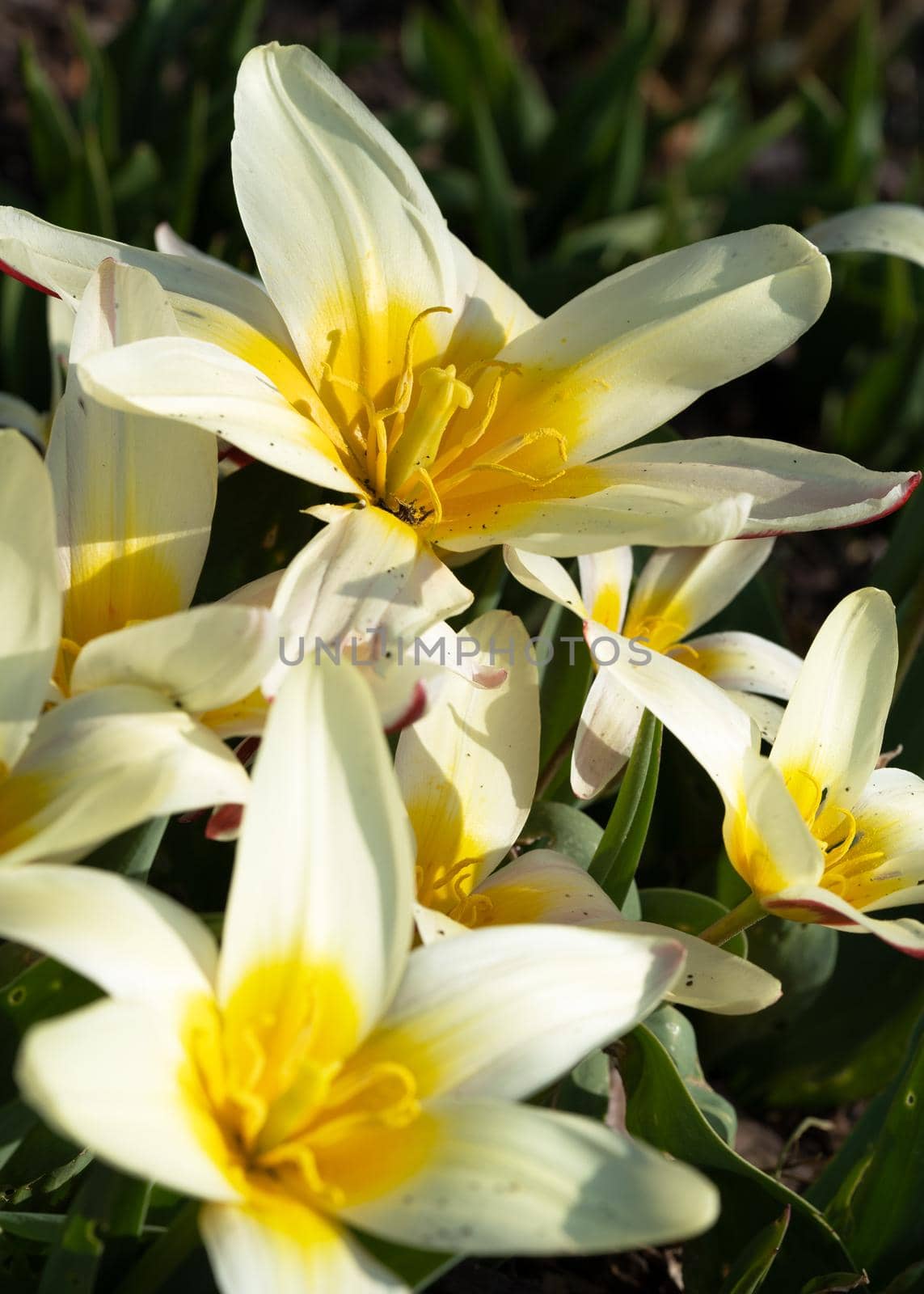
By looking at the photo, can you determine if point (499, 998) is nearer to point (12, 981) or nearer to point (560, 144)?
point (12, 981)

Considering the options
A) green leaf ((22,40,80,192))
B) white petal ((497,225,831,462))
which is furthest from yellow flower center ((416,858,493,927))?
green leaf ((22,40,80,192))

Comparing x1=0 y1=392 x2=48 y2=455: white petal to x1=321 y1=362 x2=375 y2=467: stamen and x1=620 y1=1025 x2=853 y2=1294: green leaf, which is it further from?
x1=620 y1=1025 x2=853 y2=1294: green leaf

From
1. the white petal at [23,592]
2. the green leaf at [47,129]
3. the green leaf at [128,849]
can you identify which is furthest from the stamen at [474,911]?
the green leaf at [47,129]

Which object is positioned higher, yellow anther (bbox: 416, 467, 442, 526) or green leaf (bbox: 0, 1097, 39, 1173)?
yellow anther (bbox: 416, 467, 442, 526)

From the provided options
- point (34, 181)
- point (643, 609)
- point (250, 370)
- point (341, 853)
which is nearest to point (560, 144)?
point (34, 181)

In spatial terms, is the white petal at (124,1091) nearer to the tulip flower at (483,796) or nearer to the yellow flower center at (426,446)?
the tulip flower at (483,796)

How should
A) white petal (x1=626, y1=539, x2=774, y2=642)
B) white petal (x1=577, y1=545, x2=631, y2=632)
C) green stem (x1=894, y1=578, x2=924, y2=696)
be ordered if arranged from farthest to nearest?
1. green stem (x1=894, y1=578, x2=924, y2=696)
2. white petal (x1=626, y1=539, x2=774, y2=642)
3. white petal (x1=577, y1=545, x2=631, y2=632)

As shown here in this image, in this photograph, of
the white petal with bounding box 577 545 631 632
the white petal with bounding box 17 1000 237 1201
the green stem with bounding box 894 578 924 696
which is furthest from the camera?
the green stem with bounding box 894 578 924 696
